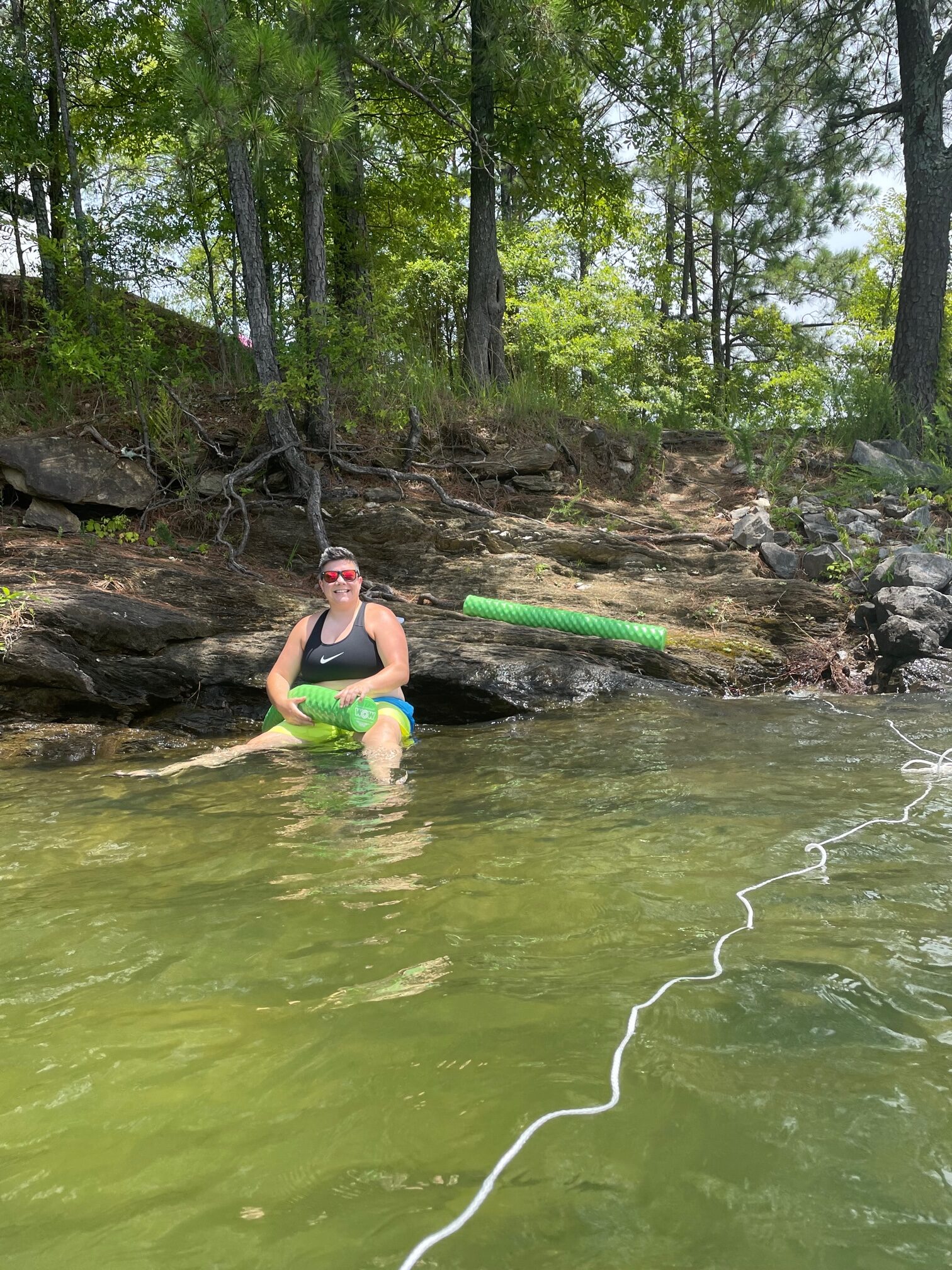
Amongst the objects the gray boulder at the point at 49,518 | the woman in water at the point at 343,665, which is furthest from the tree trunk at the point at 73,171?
the woman in water at the point at 343,665

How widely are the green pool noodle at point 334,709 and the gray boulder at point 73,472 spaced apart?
14.3 ft

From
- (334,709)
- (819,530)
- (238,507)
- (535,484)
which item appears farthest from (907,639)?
(238,507)

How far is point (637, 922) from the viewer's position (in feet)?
8.25

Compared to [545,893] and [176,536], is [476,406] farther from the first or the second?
[545,893]

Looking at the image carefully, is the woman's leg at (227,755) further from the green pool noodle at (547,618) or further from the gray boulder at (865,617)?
the gray boulder at (865,617)

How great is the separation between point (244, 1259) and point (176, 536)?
795 cm

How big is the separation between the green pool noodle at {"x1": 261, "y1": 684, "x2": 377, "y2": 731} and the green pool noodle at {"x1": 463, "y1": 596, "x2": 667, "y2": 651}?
2.02 m

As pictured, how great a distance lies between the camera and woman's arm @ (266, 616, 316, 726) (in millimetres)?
5207

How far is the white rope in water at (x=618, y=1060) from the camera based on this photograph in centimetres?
136

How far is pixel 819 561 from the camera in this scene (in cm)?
863

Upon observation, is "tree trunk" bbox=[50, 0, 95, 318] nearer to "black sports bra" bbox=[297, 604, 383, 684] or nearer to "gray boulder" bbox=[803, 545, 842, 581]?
"black sports bra" bbox=[297, 604, 383, 684]

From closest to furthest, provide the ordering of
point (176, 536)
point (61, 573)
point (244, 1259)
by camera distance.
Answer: point (244, 1259) < point (61, 573) < point (176, 536)

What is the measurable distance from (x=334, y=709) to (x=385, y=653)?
0.53m

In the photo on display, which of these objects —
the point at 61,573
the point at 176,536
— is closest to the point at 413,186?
the point at 176,536
